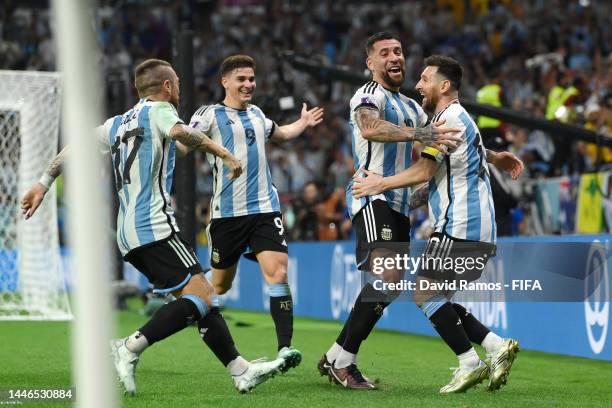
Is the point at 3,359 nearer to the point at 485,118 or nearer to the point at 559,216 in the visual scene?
the point at 559,216

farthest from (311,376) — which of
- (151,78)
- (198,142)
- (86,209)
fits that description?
(86,209)

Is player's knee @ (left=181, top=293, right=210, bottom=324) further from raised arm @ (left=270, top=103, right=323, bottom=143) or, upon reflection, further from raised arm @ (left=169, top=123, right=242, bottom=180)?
raised arm @ (left=270, top=103, right=323, bottom=143)

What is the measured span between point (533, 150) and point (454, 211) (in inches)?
335

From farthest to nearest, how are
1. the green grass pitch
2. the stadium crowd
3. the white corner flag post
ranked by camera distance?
the stadium crowd → the green grass pitch → the white corner flag post

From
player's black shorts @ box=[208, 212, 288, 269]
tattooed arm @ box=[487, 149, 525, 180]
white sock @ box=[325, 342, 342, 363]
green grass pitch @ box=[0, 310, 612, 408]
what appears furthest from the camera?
player's black shorts @ box=[208, 212, 288, 269]

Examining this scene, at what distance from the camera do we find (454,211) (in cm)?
675

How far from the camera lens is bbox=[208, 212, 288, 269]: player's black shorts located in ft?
26.1

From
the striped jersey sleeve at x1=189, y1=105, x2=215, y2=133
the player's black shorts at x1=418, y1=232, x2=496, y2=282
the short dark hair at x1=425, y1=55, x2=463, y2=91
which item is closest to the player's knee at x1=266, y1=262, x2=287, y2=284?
the striped jersey sleeve at x1=189, y1=105, x2=215, y2=133

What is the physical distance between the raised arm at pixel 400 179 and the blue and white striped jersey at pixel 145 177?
111cm

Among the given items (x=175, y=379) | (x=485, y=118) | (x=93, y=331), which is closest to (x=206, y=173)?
(x=485, y=118)

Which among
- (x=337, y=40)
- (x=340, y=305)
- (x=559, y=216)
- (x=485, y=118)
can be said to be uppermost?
(x=337, y=40)

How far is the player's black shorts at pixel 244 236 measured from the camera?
797 centimetres

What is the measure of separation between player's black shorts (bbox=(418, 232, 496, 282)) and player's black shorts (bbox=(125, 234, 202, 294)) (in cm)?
130

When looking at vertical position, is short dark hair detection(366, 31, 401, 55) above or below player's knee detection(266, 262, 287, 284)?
above
